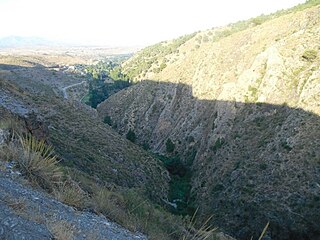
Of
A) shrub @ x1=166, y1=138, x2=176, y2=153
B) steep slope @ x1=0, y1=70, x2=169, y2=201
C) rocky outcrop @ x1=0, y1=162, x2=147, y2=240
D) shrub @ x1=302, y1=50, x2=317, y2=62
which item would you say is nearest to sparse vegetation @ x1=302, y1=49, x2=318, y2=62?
shrub @ x1=302, y1=50, x2=317, y2=62

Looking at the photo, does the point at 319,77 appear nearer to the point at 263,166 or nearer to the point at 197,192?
the point at 263,166

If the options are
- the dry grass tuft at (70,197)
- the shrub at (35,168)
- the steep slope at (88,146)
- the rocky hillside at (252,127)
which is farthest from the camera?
the rocky hillside at (252,127)

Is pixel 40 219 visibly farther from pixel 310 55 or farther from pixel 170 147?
pixel 170 147

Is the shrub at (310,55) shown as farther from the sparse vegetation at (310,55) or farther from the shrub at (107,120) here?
the shrub at (107,120)

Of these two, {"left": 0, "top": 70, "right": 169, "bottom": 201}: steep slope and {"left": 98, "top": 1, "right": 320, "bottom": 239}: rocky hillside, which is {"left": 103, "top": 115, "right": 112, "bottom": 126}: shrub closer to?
{"left": 98, "top": 1, "right": 320, "bottom": 239}: rocky hillside

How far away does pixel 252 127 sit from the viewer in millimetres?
34781

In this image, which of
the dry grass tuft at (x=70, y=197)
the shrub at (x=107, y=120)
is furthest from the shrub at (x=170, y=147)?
the dry grass tuft at (x=70, y=197)

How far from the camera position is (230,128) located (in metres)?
38.3

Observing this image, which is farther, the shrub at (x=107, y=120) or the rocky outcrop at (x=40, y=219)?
the shrub at (x=107, y=120)

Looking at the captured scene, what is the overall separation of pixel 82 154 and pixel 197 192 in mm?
14743

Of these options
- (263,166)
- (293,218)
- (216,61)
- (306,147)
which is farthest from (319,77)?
(216,61)

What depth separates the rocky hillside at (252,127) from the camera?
2578 centimetres

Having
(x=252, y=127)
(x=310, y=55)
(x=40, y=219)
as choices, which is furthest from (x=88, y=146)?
(x=310, y=55)

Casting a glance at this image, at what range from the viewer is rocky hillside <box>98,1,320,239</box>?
25.8 metres
